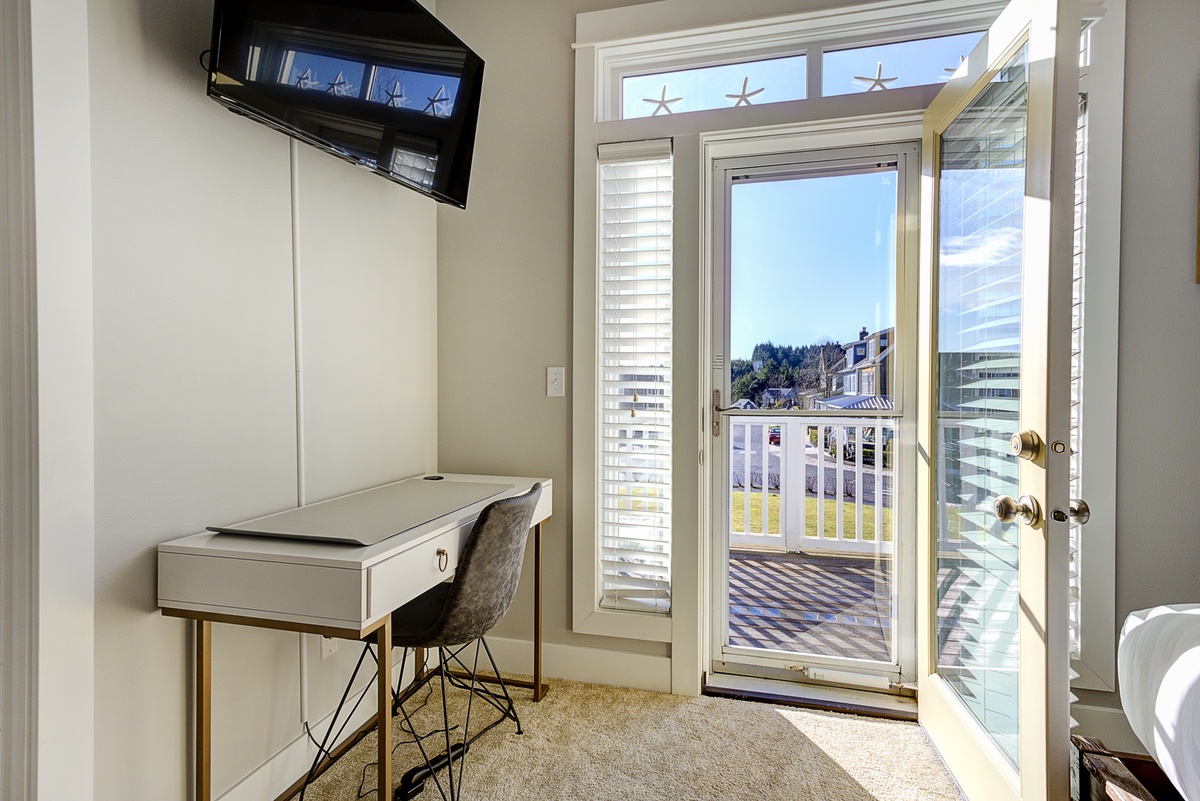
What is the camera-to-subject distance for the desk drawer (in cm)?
131

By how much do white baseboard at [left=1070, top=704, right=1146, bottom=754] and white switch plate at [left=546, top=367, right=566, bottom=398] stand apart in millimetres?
2016

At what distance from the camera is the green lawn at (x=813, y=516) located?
2.38 m

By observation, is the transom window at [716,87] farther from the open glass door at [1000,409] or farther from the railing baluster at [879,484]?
the railing baluster at [879,484]

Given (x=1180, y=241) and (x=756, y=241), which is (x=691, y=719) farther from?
(x=1180, y=241)

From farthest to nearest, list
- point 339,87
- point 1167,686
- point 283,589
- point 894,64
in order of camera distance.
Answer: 1. point 894,64
2. point 339,87
3. point 283,589
4. point 1167,686

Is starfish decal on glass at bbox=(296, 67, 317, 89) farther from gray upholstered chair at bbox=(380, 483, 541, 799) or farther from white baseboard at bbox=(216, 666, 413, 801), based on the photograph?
white baseboard at bbox=(216, 666, 413, 801)

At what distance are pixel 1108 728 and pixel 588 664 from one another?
5.60 feet

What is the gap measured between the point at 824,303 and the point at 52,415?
2.29 metres

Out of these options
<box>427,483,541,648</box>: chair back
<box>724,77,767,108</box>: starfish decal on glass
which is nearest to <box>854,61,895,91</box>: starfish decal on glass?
<box>724,77,767,108</box>: starfish decal on glass

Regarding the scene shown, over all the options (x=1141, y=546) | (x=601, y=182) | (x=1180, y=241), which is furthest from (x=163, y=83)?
(x=1141, y=546)

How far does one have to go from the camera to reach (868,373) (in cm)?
230

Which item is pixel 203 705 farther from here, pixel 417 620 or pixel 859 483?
pixel 859 483

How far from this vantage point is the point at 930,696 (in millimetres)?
1952

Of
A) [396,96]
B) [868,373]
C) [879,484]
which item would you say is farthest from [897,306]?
[396,96]
